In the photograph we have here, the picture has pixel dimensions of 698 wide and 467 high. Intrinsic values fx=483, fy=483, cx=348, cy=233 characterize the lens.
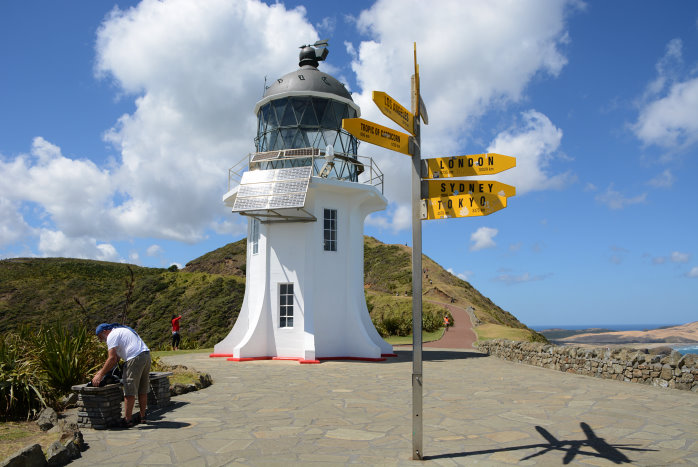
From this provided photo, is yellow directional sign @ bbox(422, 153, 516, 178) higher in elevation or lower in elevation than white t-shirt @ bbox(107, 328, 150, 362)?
higher

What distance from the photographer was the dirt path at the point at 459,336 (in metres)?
20.8

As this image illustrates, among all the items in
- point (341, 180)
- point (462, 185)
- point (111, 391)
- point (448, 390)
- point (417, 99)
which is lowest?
point (448, 390)

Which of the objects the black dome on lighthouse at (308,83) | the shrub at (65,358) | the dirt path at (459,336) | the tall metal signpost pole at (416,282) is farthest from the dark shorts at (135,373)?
the dirt path at (459,336)

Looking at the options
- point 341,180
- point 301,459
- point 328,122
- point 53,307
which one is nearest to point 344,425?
point 301,459

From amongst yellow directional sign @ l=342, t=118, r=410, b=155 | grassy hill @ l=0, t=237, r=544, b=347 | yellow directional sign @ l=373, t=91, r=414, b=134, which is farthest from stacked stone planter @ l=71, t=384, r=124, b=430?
grassy hill @ l=0, t=237, r=544, b=347

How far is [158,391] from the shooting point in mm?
7418

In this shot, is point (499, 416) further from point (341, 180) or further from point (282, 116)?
point (282, 116)

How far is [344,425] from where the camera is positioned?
21.2 ft

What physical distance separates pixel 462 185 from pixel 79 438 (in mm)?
5108

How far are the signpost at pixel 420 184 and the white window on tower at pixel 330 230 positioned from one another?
382 inches

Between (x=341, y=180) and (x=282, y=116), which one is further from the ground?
(x=282, y=116)

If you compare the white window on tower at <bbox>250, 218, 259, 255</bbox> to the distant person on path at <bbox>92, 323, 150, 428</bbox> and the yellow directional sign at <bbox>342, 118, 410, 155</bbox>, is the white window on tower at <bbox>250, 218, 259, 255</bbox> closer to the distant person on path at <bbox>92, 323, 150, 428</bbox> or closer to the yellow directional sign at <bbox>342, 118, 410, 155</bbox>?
the distant person on path at <bbox>92, 323, 150, 428</bbox>

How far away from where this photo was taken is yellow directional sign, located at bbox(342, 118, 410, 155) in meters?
5.11

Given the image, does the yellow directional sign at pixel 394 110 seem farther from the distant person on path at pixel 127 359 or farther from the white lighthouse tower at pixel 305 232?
the white lighthouse tower at pixel 305 232
